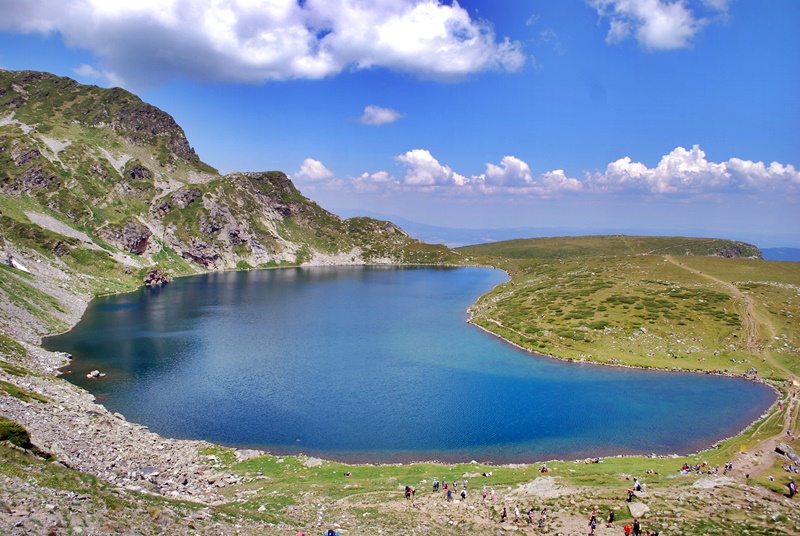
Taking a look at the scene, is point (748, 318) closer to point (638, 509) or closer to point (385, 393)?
point (385, 393)

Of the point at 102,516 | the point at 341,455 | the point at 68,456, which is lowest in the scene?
the point at 341,455

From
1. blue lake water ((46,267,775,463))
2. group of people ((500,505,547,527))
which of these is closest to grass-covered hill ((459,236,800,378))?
blue lake water ((46,267,775,463))

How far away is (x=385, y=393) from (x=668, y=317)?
78119 mm

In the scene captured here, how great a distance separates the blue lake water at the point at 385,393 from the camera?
5912 centimetres

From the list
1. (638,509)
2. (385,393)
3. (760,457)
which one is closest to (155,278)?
(385,393)

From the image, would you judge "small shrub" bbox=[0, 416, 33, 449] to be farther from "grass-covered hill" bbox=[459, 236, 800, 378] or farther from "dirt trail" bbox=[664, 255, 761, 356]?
"dirt trail" bbox=[664, 255, 761, 356]

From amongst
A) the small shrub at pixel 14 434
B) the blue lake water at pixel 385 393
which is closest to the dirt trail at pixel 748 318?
the blue lake water at pixel 385 393

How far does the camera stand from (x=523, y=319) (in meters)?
127

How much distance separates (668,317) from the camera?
4451 inches

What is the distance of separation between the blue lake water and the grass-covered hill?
7902 millimetres

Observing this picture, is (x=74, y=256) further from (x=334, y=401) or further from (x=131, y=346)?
(x=334, y=401)

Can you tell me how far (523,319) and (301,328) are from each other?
60.1 m

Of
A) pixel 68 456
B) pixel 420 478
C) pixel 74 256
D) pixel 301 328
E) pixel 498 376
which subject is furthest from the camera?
pixel 74 256

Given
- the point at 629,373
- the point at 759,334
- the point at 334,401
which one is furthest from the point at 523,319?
the point at 334,401
